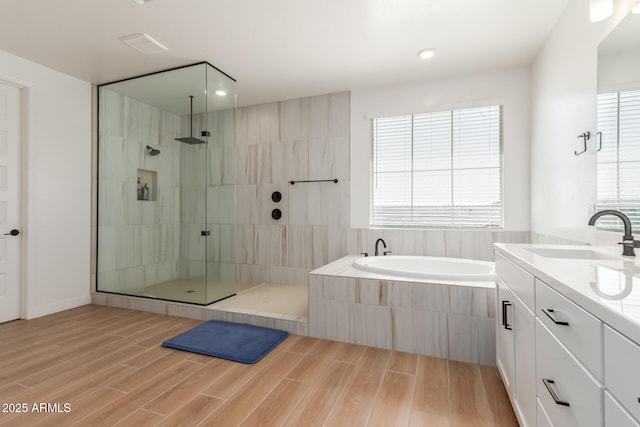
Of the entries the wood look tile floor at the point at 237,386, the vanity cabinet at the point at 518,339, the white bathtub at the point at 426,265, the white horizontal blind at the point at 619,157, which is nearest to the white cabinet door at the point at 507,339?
the vanity cabinet at the point at 518,339

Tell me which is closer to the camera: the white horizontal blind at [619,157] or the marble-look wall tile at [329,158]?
the white horizontal blind at [619,157]

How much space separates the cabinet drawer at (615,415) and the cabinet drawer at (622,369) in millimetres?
13

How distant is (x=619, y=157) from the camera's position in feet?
5.18

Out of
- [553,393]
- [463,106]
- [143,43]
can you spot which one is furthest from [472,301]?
[143,43]

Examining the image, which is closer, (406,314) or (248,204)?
(406,314)

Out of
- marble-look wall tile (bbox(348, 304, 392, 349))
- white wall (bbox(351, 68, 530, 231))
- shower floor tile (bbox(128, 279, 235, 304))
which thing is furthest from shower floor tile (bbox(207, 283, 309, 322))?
white wall (bbox(351, 68, 530, 231))

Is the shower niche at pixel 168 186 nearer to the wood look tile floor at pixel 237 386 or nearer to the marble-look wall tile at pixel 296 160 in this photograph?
the marble-look wall tile at pixel 296 160

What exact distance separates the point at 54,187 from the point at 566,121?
4.72 m

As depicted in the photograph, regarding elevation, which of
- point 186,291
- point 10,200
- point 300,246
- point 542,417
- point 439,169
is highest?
point 439,169

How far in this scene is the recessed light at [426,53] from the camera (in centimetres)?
289

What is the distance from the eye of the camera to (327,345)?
253 cm

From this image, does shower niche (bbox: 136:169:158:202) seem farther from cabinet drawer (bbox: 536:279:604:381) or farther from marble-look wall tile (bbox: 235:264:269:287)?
cabinet drawer (bbox: 536:279:604:381)

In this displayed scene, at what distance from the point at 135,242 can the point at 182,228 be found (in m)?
0.69

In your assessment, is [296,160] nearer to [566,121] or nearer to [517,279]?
[566,121]
